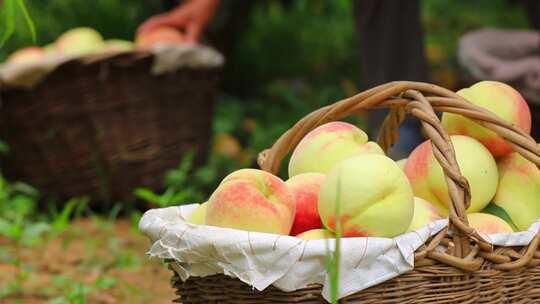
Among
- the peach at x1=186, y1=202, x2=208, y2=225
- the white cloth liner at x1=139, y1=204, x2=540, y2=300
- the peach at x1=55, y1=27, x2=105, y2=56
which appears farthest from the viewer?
the peach at x1=55, y1=27, x2=105, y2=56

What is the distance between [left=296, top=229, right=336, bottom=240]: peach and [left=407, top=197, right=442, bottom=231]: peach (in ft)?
0.41

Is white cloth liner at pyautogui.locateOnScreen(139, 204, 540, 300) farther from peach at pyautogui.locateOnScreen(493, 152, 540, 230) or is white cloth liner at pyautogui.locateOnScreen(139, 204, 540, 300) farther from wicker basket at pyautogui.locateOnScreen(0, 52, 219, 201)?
wicker basket at pyautogui.locateOnScreen(0, 52, 219, 201)

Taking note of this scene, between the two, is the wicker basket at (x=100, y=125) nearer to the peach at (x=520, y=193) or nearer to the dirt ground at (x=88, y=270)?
the dirt ground at (x=88, y=270)

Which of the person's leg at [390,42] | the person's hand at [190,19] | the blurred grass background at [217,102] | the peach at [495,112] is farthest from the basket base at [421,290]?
the person's hand at [190,19]

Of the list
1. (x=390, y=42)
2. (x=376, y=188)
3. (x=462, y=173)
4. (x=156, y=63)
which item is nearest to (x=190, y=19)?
(x=156, y=63)

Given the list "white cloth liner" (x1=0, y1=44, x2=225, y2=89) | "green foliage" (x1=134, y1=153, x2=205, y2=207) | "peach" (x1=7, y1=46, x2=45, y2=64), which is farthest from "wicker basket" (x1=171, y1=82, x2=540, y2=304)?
"peach" (x1=7, y1=46, x2=45, y2=64)

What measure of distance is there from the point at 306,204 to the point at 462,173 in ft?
0.82

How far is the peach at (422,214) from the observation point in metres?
1.46

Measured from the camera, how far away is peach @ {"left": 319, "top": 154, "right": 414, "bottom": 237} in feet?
4.45

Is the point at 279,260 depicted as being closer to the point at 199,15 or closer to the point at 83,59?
the point at 83,59

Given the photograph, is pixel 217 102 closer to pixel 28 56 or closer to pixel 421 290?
pixel 28 56

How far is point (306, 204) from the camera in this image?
4.91 feet

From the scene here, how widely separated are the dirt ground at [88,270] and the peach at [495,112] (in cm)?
95

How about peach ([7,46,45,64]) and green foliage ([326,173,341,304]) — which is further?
peach ([7,46,45,64])
